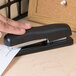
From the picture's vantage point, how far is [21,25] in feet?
2.33

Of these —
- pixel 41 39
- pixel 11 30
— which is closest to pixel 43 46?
pixel 41 39

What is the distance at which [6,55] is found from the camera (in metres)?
0.62

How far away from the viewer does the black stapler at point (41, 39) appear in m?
0.64

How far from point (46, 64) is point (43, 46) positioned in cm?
9

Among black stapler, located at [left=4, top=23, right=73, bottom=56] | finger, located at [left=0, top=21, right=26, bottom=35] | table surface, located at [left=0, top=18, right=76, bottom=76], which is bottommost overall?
table surface, located at [left=0, top=18, right=76, bottom=76]

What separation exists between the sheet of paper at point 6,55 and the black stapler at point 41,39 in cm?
2

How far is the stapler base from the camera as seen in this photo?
663mm

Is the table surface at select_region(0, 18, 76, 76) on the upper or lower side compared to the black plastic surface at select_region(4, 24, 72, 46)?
lower

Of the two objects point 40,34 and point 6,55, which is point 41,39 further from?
point 6,55

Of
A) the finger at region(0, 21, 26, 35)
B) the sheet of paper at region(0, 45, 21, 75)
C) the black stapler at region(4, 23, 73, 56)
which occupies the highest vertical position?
the finger at region(0, 21, 26, 35)

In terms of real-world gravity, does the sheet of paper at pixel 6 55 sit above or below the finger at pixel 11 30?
below

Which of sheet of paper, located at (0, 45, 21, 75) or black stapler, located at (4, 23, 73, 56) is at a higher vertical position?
black stapler, located at (4, 23, 73, 56)

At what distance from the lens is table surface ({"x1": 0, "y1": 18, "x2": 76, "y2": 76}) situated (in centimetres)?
57

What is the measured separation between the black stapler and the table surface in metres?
0.02
